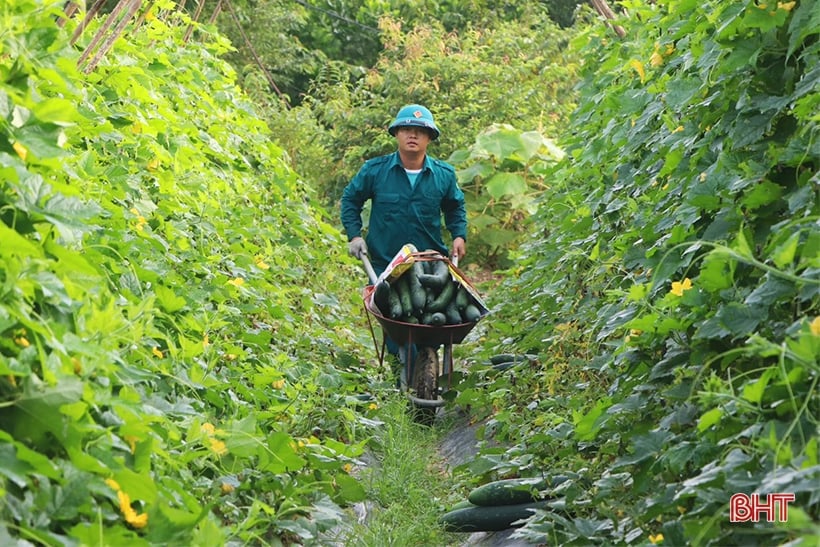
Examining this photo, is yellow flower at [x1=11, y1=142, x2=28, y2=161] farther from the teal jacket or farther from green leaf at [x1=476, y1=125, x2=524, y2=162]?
green leaf at [x1=476, y1=125, x2=524, y2=162]

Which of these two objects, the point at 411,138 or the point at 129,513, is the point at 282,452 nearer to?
the point at 129,513

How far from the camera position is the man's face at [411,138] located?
308 inches

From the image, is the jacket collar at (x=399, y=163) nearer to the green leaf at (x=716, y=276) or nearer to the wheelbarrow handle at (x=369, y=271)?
the wheelbarrow handle at (x=369, y=271)

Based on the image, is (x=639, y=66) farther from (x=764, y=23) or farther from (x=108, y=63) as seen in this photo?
(x=108, y=63)

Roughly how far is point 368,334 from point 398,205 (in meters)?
Result: 1.59

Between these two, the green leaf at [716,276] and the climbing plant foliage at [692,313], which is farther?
the green leaf at [716,276]

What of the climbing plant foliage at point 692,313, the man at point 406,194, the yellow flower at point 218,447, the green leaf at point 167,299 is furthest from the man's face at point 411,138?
the yellow flower at point 218,447

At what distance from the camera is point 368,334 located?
9102mm

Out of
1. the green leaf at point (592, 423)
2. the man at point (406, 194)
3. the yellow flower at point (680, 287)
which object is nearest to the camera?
the yellow flower at point (680, 287)

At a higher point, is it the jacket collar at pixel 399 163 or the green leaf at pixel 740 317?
the jacket collar at pixel 399 163

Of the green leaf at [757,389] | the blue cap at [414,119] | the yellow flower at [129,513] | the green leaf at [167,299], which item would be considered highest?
the blue cap at [414,119]

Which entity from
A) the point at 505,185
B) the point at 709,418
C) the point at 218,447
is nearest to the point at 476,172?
the point at 505,185

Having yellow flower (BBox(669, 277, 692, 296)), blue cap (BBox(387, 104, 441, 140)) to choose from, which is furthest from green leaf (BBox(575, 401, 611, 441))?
blue cap (BBox(387, 104, 441, 140))

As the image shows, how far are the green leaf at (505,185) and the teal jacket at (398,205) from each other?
4495 millimetres
